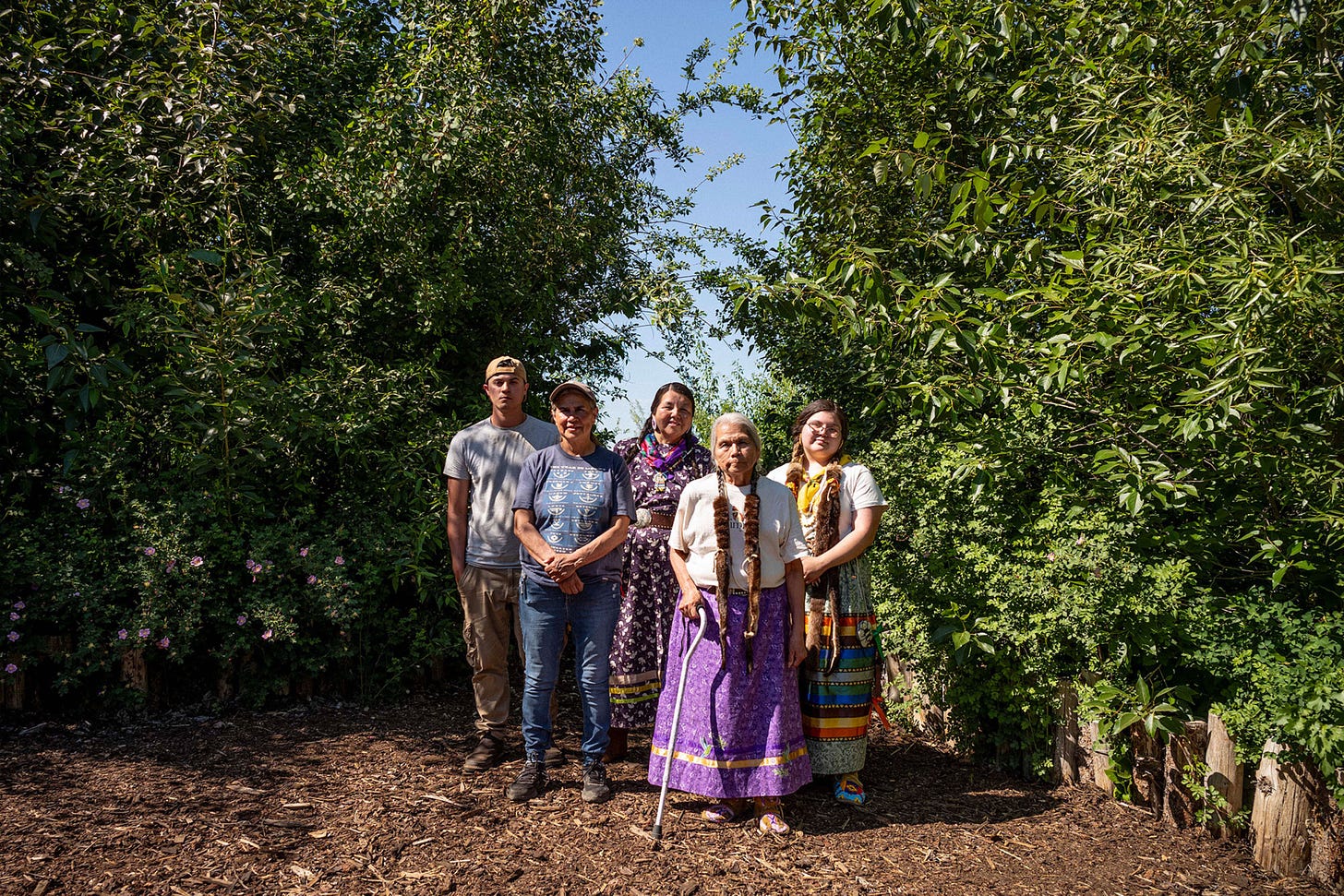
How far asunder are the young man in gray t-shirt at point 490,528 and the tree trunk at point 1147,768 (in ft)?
8.88

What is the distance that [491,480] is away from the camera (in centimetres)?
402

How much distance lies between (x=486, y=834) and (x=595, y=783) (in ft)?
1.72

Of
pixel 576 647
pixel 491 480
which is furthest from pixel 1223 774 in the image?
pixel 491 480

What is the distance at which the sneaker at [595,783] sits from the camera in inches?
144

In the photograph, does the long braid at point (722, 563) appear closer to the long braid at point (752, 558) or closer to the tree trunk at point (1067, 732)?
the long braid at point (752, 558)

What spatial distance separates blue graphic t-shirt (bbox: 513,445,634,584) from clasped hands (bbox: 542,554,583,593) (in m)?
0.07

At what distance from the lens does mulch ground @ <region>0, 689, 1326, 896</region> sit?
3018 mm

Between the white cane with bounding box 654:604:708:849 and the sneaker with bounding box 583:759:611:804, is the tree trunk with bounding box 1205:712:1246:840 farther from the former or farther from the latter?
the sneaker with bounding box 583:759:611:804

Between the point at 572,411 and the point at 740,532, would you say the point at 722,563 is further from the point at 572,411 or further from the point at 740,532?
the point at 572,411

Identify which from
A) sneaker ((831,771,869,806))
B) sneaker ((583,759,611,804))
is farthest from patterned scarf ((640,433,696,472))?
sneaker ((831,771,869,806))

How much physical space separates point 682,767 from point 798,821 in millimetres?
551

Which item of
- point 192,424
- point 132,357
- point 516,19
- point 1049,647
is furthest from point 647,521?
point 516,19

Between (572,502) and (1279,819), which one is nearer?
(1279,819)

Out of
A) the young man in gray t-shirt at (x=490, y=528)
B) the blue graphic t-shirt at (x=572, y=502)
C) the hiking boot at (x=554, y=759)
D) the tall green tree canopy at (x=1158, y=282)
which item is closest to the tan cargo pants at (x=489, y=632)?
the young man in gray t-shirt at (x=490, y=528)
